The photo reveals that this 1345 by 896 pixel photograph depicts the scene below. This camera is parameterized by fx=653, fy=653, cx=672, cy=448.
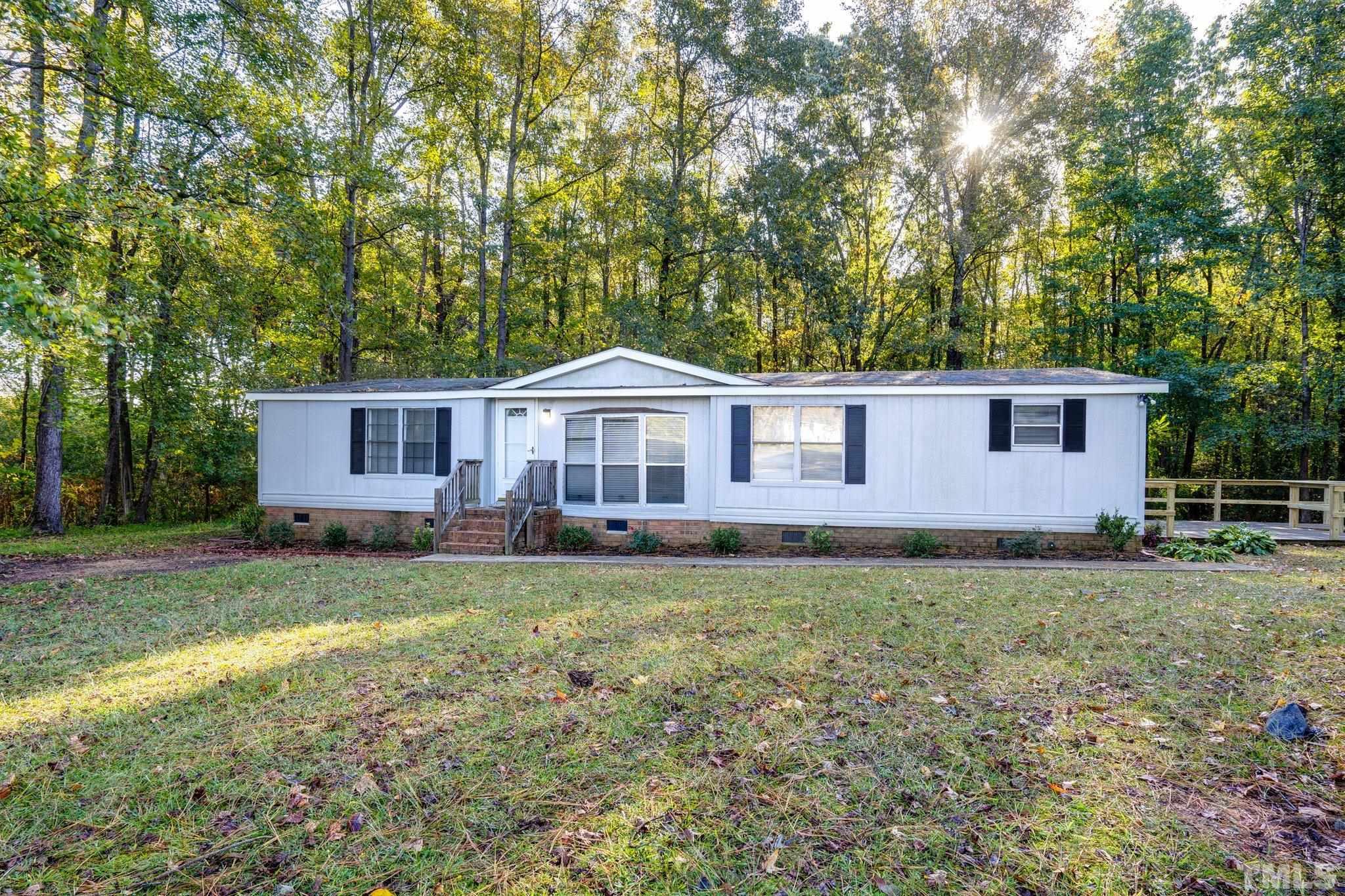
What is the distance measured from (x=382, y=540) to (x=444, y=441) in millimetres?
2145

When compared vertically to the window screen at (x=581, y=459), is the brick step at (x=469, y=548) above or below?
below

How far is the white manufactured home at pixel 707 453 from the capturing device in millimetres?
10531

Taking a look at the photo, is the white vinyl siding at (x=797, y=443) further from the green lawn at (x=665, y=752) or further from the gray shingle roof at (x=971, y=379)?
the green lawn at (x=665, y=752)

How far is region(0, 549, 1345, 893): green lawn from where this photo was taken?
2342 mm

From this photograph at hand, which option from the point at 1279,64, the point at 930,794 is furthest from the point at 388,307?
the point at 1279,64

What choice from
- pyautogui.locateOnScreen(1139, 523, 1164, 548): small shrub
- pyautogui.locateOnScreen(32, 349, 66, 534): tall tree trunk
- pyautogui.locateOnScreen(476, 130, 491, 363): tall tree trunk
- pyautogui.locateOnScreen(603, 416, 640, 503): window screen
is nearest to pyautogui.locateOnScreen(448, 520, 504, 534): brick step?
pyautogui.locateOnScreen(603, 416, 640, 503): window screen

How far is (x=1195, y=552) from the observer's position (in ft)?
33.5

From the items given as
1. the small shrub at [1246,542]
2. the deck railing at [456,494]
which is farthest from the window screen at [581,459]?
the small shrub at [1246,542]

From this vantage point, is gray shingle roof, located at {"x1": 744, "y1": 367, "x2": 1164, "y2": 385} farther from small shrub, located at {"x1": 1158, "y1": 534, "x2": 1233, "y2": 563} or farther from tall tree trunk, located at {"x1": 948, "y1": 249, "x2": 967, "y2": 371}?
tall tree trunk, located at {"x1": 948, "y1": 249, "x2": 967, "y2": 371}

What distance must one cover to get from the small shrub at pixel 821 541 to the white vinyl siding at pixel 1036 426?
3.34 metres

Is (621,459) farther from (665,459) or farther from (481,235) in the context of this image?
(481,235)

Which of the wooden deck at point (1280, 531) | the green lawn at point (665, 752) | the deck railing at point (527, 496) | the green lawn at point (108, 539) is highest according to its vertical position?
the deck railing at point (527, 496)

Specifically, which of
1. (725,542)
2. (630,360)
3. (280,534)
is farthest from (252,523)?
(725,542)

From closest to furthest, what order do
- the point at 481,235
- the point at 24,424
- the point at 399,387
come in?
the point at 399,387 < the point at 24,424 < the point at 481,235
